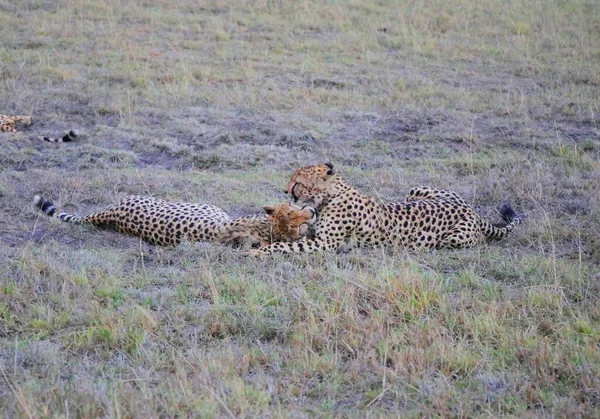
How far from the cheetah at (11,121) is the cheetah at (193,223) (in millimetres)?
3201

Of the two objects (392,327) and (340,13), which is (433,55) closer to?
(340,13)

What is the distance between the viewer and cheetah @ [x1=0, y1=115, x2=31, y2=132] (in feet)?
31.6

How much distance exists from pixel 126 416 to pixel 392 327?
160cm

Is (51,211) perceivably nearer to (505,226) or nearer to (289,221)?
(289,221)

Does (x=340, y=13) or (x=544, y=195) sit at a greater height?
(x=340, y=13)

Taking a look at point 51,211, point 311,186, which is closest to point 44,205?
point 51,211

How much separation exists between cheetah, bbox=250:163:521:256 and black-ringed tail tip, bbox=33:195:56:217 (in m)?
1.92

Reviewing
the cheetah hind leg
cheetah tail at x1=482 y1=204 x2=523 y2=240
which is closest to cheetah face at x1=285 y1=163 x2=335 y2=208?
the cheetah hind leg

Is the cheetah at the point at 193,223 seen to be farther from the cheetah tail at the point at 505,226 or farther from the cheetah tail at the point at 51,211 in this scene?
the cheetah tail at the point at 505,226

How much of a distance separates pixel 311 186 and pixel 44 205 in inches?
85.8

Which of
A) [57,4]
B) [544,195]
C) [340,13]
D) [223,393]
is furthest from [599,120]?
[57,4]

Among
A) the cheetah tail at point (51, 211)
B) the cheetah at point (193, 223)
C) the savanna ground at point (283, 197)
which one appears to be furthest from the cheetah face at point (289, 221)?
the cheetah tail at point (51, 211)

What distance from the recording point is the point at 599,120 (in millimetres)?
10484

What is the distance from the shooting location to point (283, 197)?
7797 mm
